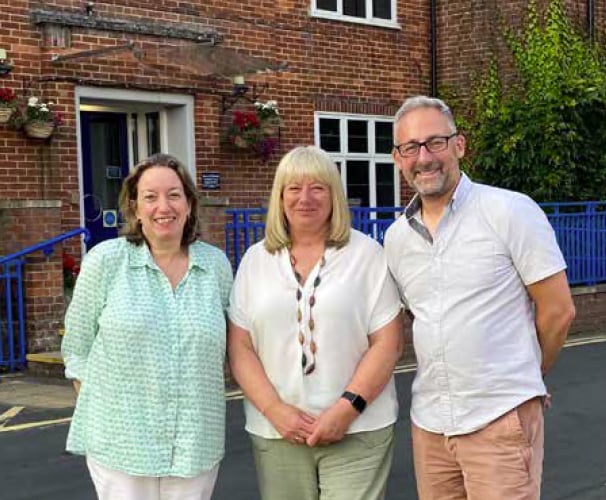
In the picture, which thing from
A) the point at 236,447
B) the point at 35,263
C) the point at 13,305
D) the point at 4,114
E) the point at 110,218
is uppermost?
the point at 4,114

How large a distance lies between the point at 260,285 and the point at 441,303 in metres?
0.62

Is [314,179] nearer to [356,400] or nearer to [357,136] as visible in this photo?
[356,400]

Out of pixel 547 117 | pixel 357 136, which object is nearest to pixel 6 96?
pixel 357 136

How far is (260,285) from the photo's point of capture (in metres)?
3.07

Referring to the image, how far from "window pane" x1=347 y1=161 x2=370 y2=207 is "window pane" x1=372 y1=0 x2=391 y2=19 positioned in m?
2.22

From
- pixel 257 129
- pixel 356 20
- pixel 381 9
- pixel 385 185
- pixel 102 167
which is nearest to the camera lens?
pixel 102 167

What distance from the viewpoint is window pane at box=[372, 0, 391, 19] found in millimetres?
13195

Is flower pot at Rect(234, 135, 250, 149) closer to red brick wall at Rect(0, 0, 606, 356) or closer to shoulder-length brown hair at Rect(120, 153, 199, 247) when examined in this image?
red brick wall at Rect(0, 0, 606, 356)

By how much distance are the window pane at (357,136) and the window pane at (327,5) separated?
1.61 m

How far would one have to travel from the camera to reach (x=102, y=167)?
10.8 m

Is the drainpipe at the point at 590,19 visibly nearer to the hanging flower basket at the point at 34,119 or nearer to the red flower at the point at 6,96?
the hanging flower basket at the point at 34,119

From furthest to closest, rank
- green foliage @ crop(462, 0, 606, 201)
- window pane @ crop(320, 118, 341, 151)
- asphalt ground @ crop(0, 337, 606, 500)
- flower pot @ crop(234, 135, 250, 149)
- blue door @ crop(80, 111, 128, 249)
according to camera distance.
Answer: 1. green foliage @ crop(462, 0, 606, 201)
2. window pane @ crop(320, 118, 341, 151)
3. flower pot @ crop(234, 135, 250, 149)
4. blue door @ crop(80, 111, 128, 249)
5. asphalt ground @ crop(0, 337, 606, 500)

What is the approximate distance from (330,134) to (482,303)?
32.6ft

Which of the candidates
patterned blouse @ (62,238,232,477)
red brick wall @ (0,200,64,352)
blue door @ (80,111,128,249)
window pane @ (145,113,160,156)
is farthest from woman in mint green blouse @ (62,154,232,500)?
window pane @ (145,113,160,156)
